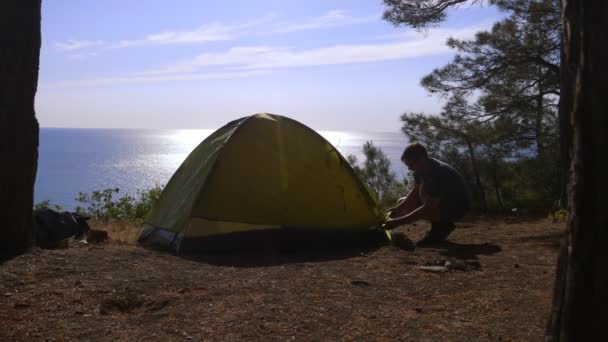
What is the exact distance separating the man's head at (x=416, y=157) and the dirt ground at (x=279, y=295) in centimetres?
105

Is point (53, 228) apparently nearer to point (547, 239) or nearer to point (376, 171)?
point (547, 239)

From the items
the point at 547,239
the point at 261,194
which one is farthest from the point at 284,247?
the point at 547,239

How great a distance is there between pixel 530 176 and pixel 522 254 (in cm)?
587

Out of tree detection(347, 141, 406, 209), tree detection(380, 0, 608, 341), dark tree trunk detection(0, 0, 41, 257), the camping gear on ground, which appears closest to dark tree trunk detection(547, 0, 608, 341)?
tree detection(380, 0, 608, 341)

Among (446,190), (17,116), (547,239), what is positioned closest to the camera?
(17,116)

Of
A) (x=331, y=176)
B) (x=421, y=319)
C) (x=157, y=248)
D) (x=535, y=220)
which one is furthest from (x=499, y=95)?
(x=421, y=319)

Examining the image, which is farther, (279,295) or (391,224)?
(391,224)

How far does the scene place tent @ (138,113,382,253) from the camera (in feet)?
22.4

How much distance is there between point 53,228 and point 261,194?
276 centimetres

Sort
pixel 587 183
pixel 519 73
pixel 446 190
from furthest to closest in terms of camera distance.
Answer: pixel 519 73, pixel 446 190, pixel 587 183

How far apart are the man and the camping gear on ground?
4162mm

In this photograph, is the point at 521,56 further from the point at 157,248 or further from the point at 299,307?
the point at 299,307

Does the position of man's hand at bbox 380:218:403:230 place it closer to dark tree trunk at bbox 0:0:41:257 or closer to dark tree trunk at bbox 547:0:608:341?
dark tree trunk at bbox 0:0:41:257

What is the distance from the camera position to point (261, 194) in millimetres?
7016
